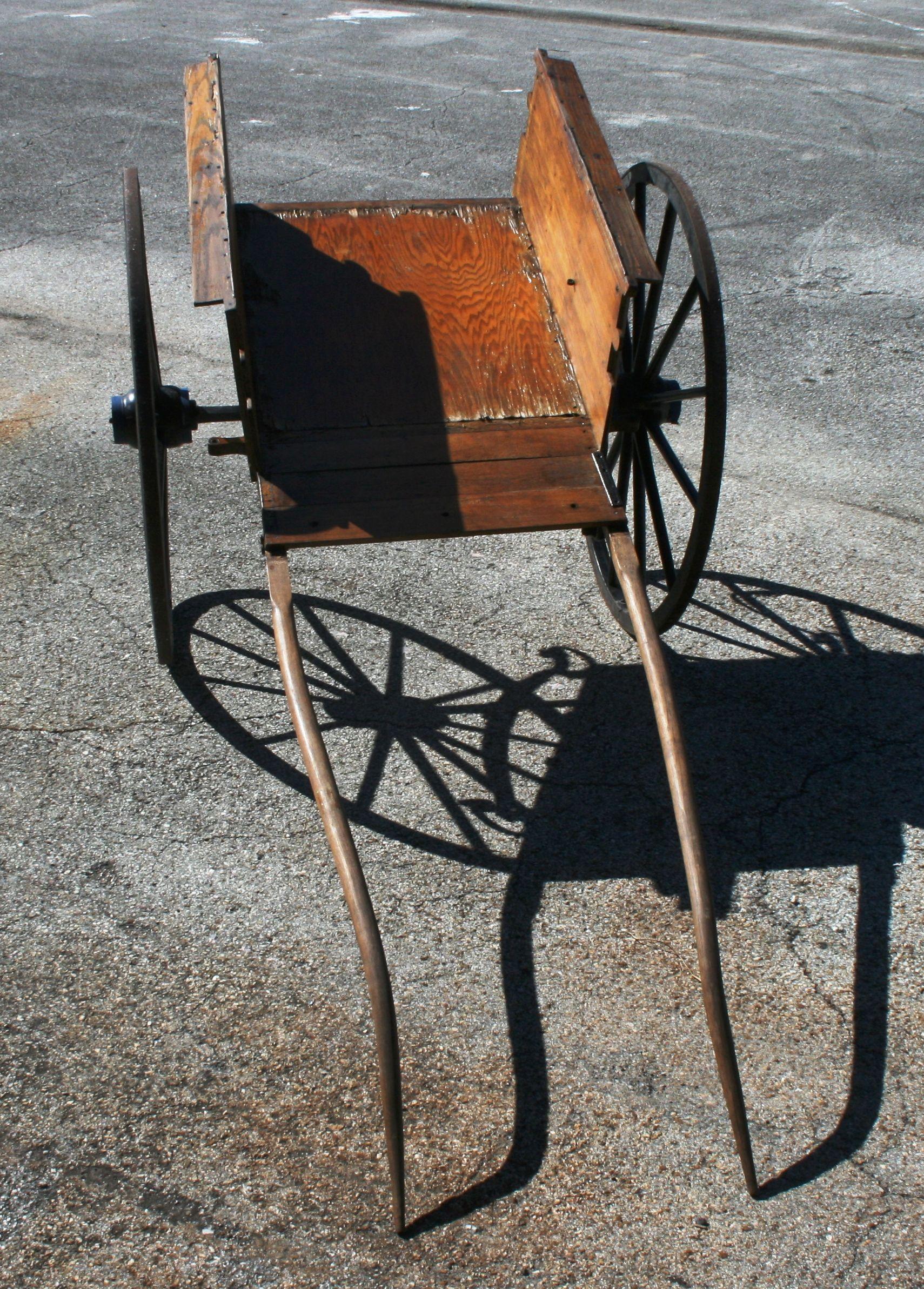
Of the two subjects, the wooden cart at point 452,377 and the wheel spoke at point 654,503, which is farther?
the wheel spoke at point 654,503

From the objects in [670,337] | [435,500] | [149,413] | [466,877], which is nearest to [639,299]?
[670,337]

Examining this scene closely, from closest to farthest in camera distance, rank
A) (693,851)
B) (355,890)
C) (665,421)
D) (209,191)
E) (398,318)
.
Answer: (355,890) → (693,851) → (209,191) → (665,421) → (398,318)

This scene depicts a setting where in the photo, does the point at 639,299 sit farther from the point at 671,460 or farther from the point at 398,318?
the point at 398,318

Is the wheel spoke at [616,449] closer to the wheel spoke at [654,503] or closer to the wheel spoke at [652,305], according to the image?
the wheel spoke at [654,503]

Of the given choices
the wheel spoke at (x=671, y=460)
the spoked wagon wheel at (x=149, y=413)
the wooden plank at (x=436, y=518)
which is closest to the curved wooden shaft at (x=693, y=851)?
the wooden plank at (x=436, y=518)

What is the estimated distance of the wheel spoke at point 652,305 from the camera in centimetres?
322

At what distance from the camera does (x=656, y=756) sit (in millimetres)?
3428

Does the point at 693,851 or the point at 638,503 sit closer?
the point at 693,851

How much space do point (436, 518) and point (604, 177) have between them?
957mm

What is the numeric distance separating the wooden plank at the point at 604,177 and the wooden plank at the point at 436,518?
1.80 ft

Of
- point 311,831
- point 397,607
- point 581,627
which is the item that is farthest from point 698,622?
point 311,831

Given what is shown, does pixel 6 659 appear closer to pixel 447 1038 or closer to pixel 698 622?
pixel 447 1038

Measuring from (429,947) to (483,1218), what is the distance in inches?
27.1

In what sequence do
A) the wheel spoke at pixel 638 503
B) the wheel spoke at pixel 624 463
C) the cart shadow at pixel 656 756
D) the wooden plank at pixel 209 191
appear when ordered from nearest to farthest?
the wooden plank at pixel 209 191, the cart shadow at pixel 656 756, the wheel spoke at pixel 638 503, the wheel spoke at pixel 624 463
